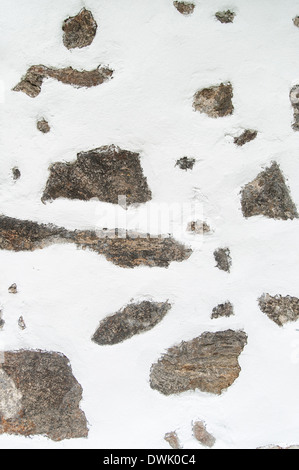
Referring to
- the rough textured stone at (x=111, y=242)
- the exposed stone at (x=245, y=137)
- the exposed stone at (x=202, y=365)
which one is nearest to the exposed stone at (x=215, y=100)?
the exposed stone at (x=245, y=137)

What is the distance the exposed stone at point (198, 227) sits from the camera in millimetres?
2010

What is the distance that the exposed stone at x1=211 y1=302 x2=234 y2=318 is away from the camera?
2.02 metres

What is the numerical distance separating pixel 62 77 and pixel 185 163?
730 mm

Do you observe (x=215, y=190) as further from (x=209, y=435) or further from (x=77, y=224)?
(x=209, y=435)

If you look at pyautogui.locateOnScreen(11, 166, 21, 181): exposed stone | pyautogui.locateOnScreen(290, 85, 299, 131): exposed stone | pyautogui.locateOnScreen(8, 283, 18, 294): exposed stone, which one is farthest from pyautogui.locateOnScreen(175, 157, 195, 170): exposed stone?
pyautogui.locateOnScreen(8, 283, 18, 294): exposed stone

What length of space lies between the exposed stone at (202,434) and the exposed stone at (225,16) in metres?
1.96

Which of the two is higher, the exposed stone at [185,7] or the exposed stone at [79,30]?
the exposed stone at [185,7]

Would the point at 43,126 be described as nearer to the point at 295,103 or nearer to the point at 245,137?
the point at 245,137

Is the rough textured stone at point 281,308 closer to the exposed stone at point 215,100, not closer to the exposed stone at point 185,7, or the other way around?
the exposed stone at point 215,100

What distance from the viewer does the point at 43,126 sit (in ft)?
6.67

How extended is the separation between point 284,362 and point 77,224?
1.21m

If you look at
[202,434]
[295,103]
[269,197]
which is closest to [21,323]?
[202,434]

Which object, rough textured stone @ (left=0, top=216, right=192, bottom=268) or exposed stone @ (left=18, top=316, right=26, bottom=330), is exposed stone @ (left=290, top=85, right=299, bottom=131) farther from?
exposed stone @ (left=18, top=316, right=26, bottom=330)
